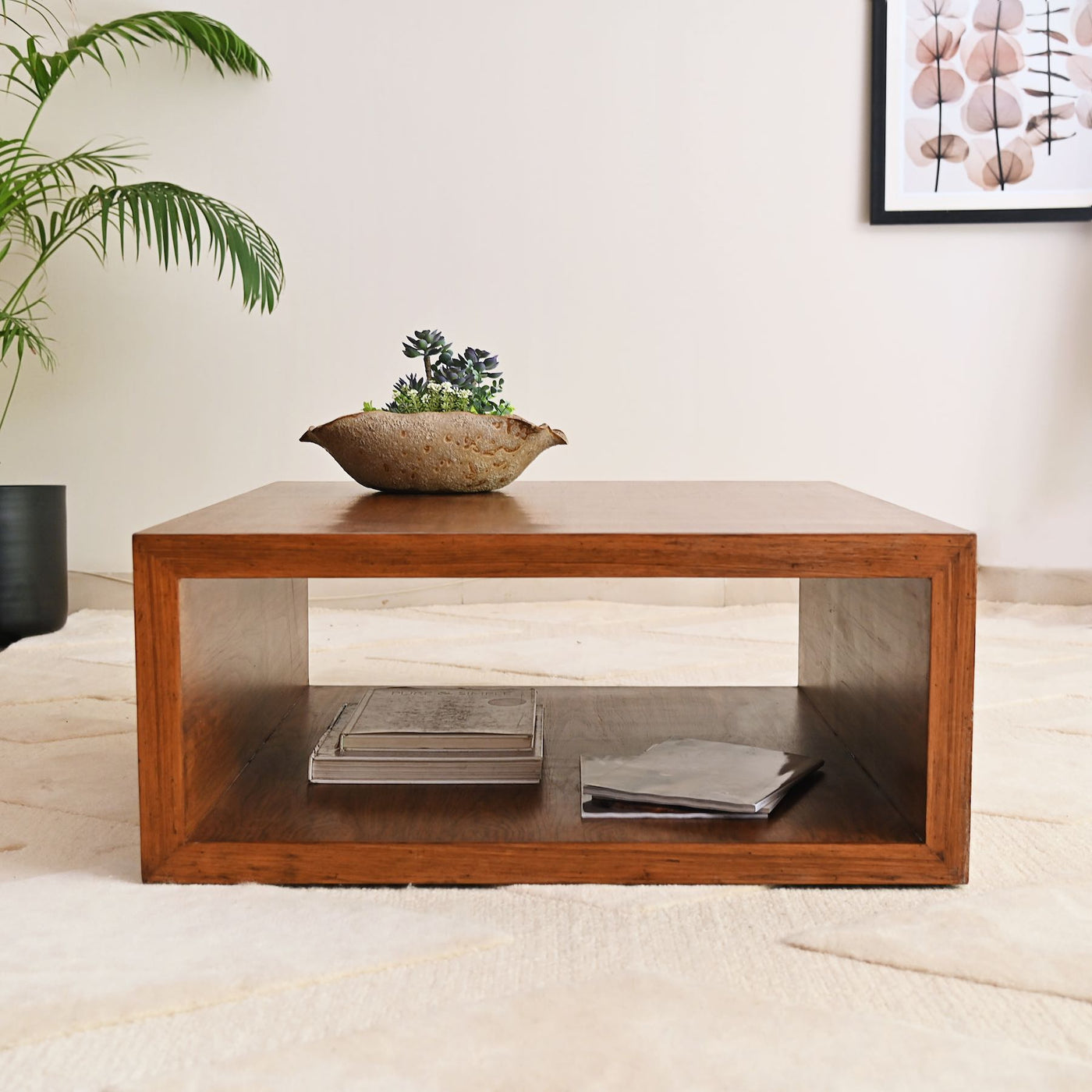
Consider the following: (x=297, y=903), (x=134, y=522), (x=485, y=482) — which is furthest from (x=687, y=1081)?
(x=134, y=522)

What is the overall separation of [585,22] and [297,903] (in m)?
2.31

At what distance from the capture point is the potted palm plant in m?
2.29

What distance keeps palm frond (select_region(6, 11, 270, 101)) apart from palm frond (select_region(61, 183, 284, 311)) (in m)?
0.24

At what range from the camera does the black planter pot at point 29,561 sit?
2.37 metres

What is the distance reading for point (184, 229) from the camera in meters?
2.31

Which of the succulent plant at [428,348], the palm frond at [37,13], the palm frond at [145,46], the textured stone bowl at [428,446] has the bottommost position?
the textured stone bowl at [428,446]

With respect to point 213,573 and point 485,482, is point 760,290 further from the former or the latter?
point 213,573

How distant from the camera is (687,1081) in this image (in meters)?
0.71

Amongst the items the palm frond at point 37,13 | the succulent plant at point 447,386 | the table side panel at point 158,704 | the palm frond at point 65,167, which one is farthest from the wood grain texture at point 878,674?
the palm frond at point 37,13

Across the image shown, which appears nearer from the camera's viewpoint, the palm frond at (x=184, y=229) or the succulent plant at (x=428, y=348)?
the succulent plant at (x=428, y=348)

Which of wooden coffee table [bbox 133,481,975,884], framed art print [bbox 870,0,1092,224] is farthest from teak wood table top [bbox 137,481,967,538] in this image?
framed art print [bbox 870,0,1092,224]

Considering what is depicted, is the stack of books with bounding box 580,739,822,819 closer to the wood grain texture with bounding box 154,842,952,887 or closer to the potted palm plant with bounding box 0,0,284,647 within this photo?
the wood grain texture with bounding box 154,842,952,887

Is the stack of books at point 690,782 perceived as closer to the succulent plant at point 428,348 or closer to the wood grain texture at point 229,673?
the wood grain texture at point 229,673

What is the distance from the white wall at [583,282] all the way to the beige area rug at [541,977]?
1581 millimetres
